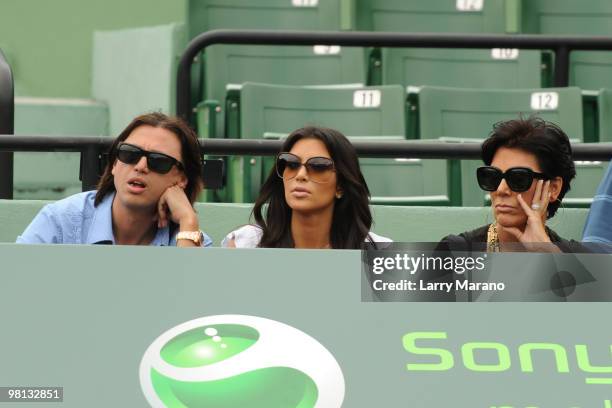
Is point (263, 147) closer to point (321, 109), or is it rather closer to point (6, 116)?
point (6, 116)

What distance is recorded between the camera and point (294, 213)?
11.8 feet

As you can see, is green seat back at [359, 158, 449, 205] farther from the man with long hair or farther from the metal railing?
the man with long hair

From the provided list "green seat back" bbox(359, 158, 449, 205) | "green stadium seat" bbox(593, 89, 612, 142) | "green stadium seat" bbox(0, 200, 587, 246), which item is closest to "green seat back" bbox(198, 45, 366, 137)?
"green seat back" bbox(359, 158, 449, 205)

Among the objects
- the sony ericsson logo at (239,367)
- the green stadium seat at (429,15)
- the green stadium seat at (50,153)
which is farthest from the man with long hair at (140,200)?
the green stadium seat at (429,15)

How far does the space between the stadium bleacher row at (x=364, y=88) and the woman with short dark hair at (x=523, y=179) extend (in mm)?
1506

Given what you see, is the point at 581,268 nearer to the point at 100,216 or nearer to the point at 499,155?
A: the point at 499,155

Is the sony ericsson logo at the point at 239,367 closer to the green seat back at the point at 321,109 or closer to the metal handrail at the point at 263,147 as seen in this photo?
the metal handrail at the point at 263,147

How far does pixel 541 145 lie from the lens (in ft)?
11.4

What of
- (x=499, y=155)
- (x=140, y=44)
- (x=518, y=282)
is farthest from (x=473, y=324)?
(x=140, y=44)

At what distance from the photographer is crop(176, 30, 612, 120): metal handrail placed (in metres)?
4.85

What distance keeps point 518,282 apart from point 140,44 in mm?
4963

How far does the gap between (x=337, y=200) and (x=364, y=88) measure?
197 centimetres

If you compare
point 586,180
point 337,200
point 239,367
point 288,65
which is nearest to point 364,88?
point 288,65

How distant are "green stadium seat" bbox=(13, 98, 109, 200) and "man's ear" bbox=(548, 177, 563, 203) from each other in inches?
135
